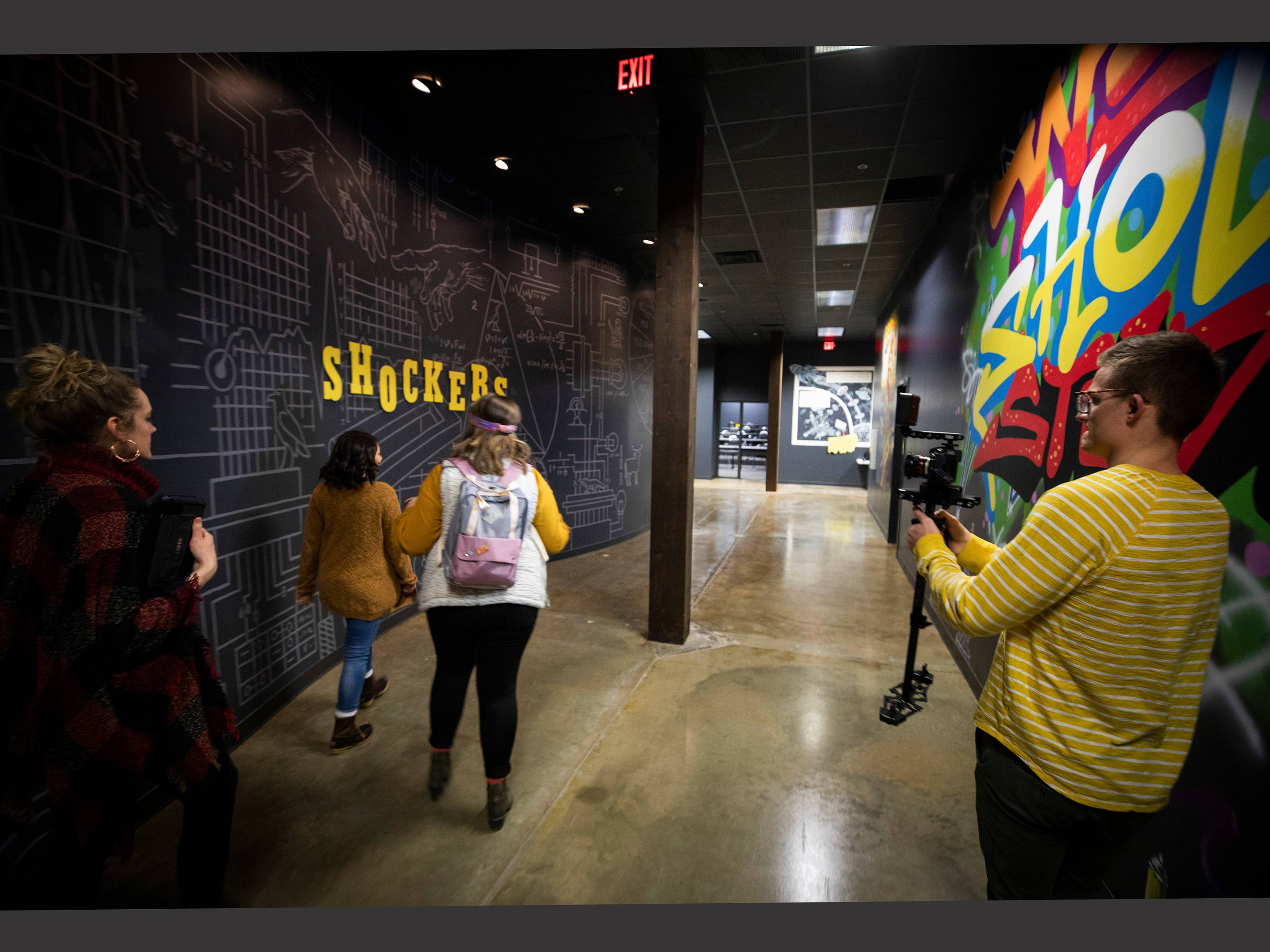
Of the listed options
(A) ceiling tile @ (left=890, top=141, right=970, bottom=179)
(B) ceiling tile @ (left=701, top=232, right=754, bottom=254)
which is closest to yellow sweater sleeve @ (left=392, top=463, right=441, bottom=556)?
(A) ceiling tile @ (left=890, top=141, right=970, bottom=179)

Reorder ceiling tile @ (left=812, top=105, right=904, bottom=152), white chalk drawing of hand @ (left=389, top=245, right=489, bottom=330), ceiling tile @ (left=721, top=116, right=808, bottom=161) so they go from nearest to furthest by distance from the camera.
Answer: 1. ceiling tile @ (left=812, top=105, right=904, bottom=152)
2. ceiling tile @ (left=721, top=116, right=808, bottom=161)
3. white chalk drawing of hand @ (left=389, top=245, right=489, bottom=330)

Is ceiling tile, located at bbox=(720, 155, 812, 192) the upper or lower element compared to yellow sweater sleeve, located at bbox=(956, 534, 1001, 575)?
upper

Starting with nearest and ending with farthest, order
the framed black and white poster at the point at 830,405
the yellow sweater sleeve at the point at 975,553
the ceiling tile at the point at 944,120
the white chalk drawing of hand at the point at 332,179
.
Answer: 1. the yellow sweater sleeve at the point at 975,553
2. the white chalk drawing of hand at the point at 332,179
3. the ceiling tile at the point at 944,120
4. the framed black and white poster at the point at 830,405

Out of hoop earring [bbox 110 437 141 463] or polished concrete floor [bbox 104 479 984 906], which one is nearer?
hoop earring [bbox 110 437 141 463]

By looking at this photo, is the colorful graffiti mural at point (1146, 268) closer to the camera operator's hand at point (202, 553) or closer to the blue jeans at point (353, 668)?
the camera operator's hand at point (202, 553)

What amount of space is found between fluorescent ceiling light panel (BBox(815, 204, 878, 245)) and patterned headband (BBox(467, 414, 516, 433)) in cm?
454

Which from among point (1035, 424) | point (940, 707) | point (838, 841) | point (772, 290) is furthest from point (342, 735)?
point (772, 290)

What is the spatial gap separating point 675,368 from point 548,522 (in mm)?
1854

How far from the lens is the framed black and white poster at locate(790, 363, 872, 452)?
42.2ft

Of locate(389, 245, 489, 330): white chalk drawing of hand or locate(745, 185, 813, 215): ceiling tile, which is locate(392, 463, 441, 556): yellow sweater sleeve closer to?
locate(389, 245, 489, 330): white chalk drawing of hand

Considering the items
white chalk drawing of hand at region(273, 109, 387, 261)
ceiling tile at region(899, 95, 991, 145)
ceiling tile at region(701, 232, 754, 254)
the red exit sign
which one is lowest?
white chalk drawing of hand at region(273, 109, 387, 261)

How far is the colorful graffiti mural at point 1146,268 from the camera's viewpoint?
1.24 m

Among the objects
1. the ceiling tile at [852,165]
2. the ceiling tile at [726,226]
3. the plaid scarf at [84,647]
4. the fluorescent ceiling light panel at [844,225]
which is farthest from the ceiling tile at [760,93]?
the plaid scarf at [84,647]

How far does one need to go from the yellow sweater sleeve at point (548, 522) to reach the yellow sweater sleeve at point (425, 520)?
0.32 m
